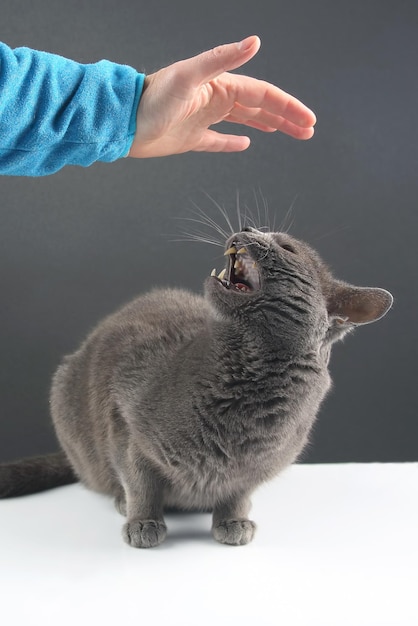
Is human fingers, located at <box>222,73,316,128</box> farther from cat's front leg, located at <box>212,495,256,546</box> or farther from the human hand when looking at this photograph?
cat's front leg, located at <box>212,495,256,546</box>

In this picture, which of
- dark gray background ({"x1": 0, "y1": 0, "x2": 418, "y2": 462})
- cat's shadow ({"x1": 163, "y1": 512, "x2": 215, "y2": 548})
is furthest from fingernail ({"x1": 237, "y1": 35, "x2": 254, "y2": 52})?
dark gray background ({"x1": 0, "y1": 0, "x2": 418, "y2": 462})

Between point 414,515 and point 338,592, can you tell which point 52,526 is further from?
point 414,515

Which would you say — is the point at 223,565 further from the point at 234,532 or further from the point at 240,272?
the point at 240,272

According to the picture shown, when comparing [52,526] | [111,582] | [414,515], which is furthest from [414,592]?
[52,526]

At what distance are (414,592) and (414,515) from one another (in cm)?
35

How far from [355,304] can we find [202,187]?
42.7 inches

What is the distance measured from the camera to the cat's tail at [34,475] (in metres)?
1.68

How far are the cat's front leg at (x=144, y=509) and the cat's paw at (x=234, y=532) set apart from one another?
3.8 inches

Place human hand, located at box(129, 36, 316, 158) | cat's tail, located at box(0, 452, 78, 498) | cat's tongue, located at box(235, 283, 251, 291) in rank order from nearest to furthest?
human hand, located at box(129, 36, 316, 158), cat's tongue, located at box(235, 283, 251, 291), cat's tail, located at box(0, 452, 78, 498)

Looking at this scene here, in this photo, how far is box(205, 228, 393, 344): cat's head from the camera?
4.37ft

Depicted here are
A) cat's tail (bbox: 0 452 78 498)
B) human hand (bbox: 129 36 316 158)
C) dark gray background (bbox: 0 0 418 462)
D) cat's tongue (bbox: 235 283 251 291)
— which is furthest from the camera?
dark gray background (bbox: 0 0 418 462)

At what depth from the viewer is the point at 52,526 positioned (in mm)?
1522

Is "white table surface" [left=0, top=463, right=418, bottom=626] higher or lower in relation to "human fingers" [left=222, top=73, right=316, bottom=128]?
lower

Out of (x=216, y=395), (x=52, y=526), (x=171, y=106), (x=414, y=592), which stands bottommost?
(x=52, y=526)
